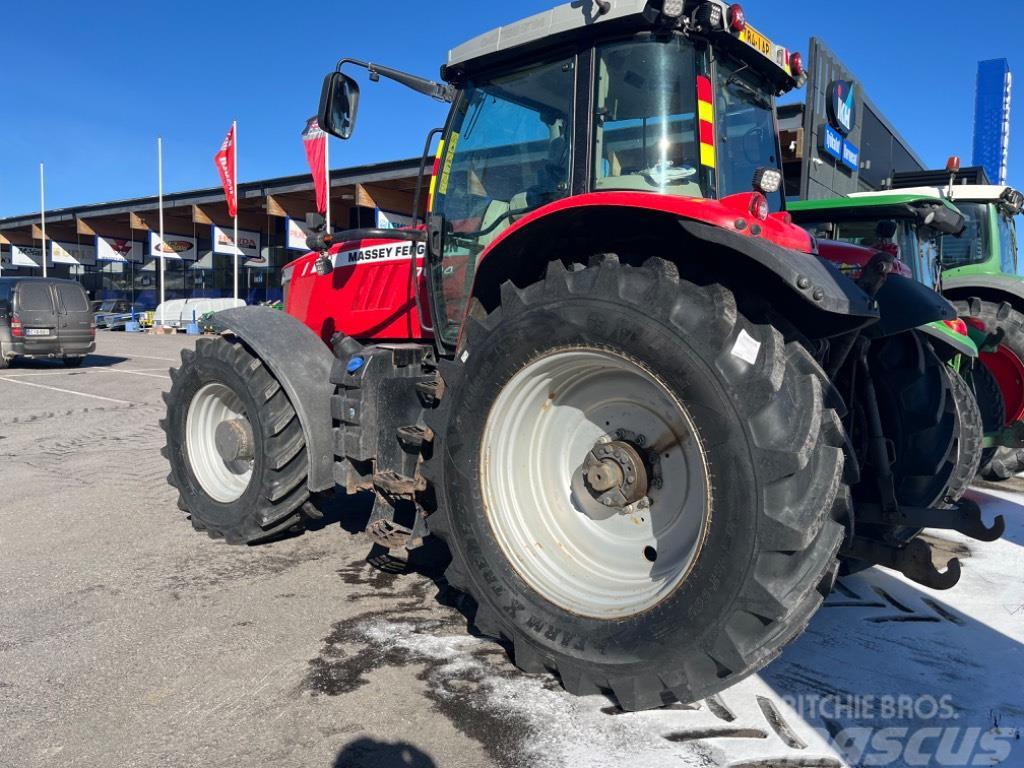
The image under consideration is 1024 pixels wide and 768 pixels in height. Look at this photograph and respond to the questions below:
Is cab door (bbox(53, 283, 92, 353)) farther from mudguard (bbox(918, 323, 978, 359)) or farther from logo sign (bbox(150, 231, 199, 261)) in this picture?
mudguard (bbox(918, 323, 978, 359))

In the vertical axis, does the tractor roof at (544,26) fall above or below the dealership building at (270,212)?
below

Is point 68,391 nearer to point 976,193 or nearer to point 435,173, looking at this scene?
point 435,173

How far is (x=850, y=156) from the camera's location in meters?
11.9

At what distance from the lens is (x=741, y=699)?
260 centimetres

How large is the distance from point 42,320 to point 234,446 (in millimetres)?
12583

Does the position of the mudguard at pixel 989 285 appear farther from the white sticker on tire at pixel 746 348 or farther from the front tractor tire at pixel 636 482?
the white sticker on tire at pixel 746 348

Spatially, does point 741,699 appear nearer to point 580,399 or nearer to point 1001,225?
point 580,399

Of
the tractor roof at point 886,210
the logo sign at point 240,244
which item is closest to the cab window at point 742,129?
the tractor roof at point 886,210

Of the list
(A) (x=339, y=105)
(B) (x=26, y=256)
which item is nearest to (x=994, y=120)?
(A) (x=339, y=105)

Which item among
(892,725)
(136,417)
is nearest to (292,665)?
(892,725)

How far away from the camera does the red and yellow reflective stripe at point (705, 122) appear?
112 inches

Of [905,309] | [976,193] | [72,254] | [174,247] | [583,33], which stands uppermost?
[72,254]

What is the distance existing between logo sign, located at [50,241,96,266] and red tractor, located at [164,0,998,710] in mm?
34943

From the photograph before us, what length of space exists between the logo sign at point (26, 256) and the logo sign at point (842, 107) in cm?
3562
